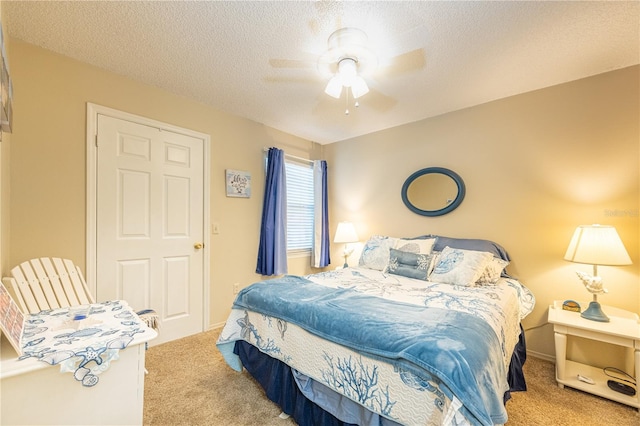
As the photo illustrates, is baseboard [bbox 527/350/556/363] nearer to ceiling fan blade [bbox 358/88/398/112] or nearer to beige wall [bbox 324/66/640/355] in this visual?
beige wall [bbox 324/66/640/355]

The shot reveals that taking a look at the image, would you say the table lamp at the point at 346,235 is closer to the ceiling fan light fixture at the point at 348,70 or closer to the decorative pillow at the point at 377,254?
the decorative pillow at the point at 377,254

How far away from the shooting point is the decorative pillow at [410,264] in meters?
2.39

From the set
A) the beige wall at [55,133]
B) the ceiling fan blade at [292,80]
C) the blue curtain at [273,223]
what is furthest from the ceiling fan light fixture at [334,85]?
the beige wall at [55,133]

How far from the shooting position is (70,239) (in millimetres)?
2031

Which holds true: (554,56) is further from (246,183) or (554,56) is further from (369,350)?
(246,183)

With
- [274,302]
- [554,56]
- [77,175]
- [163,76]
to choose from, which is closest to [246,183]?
[163,76]

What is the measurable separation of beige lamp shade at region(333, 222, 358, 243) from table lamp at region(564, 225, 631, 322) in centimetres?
207

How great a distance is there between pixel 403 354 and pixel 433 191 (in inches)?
89.9

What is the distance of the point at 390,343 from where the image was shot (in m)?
1.15

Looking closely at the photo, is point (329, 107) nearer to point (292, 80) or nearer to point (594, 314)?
point (292, 80)

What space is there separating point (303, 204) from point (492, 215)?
228 centimetres

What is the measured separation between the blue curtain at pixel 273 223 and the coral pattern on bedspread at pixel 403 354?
42.5 inches

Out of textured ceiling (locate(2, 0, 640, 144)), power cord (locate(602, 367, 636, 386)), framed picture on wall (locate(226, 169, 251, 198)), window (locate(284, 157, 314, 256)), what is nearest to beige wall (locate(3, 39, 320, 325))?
textured ceiling (locate(2, 0, 640, 144))

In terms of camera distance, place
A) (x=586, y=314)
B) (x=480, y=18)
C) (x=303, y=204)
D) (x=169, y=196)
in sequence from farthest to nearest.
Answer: (x=303, y=204) < (x=169, y=196) < (x=586, y=314) < (x=480, y=18)
